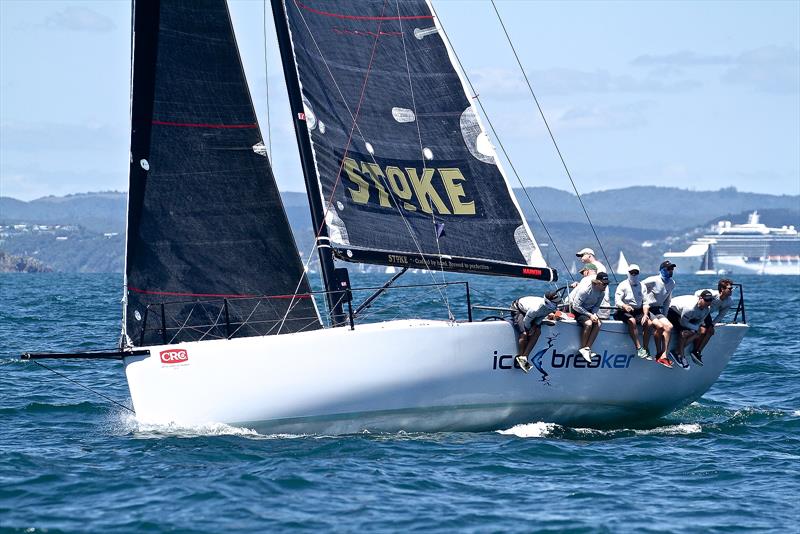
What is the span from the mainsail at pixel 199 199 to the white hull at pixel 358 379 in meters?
0.88

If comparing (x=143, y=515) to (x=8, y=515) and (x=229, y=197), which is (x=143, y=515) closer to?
(x=8, y=515)

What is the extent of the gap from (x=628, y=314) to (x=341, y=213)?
3.35 m

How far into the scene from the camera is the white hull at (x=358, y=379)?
12.9 m

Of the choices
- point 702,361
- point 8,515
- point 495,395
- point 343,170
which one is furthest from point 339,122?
point 8,515

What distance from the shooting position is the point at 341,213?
13977mm

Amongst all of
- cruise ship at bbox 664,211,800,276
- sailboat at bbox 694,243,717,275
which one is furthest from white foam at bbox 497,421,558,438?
sailboat at bbox 694,243,717,275

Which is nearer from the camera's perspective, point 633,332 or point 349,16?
point 633,332

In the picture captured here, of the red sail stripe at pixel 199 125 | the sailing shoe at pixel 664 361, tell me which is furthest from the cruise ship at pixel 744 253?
the red sail stripe at pixel 199 125

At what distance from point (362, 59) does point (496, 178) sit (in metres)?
2.03

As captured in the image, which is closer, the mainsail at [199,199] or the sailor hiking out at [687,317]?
the mainsail at [199,199]

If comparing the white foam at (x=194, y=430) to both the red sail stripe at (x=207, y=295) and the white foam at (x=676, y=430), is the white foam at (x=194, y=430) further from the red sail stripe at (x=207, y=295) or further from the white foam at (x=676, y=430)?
the white foam at (x=676, y=430)

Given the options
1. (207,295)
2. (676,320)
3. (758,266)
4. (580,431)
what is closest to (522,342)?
(580,431)

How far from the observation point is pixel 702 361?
1484 cm

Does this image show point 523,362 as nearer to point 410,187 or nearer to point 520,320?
point 520,320
